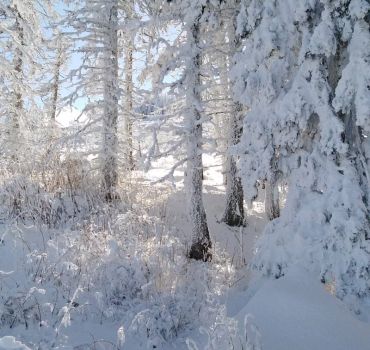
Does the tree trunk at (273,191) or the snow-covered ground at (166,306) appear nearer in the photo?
the snow-covered ground at (166,306)

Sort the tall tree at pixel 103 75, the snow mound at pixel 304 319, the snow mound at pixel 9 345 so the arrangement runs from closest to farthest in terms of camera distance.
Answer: the snow mound at pixel 9 345 < the snow mound at pixel 304 319 < the tall tree at pixel 103 75

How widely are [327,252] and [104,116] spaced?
758cm

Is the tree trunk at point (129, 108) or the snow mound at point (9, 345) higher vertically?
the tree trunk at point (129, 108)

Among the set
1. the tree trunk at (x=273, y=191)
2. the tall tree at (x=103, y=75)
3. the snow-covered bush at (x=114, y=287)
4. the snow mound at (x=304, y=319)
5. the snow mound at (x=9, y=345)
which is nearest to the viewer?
the snow mound at (x=9, y=345)

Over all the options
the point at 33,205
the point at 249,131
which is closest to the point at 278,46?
the point at 249,131

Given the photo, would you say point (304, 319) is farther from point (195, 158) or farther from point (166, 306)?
point (195, 158)

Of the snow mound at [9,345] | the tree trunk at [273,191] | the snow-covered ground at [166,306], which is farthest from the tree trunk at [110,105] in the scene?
Answer: the snow mound at [9,345]

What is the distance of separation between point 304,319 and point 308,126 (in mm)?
3143

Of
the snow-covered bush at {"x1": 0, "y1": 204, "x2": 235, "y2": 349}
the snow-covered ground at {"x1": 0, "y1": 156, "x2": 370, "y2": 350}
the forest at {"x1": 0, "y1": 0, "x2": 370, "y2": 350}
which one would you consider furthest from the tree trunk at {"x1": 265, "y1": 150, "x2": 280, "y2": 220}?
the snow-covered bush at {"x1": 0, "y1": 204, "x2": 235, "y2": 349}

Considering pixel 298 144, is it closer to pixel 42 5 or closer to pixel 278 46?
pixel 278 46

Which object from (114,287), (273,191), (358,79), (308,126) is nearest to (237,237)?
(273,191)

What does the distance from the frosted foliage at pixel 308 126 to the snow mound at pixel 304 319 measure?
1.35ft

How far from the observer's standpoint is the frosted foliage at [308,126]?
18.0ft

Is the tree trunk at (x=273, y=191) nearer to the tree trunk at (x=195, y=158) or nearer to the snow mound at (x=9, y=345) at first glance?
the tree trunk at (x=195, y=158)
